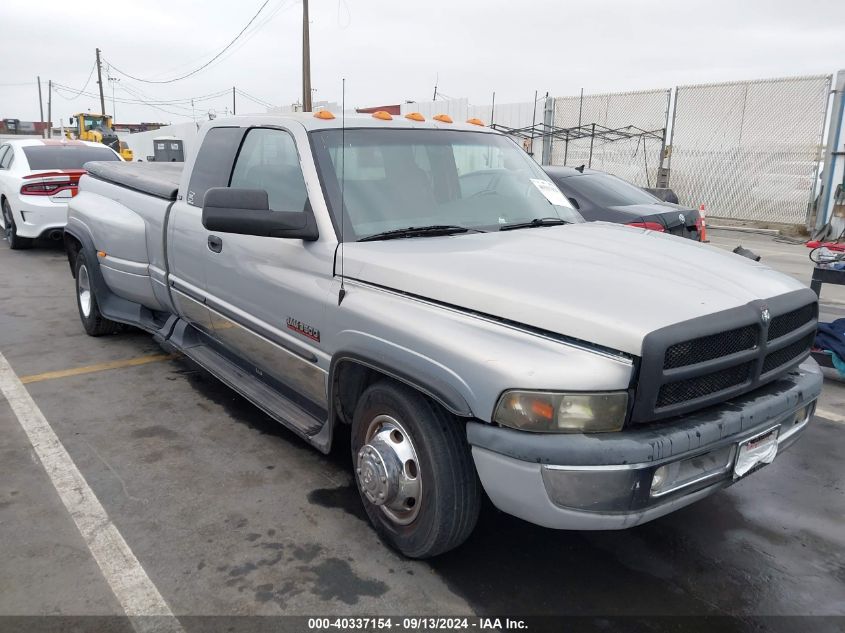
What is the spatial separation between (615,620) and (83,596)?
2.07 meters

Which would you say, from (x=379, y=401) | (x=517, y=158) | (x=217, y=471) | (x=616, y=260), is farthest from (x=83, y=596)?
(x=517, y=158)

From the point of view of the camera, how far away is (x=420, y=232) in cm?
324

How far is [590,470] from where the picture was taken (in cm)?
225

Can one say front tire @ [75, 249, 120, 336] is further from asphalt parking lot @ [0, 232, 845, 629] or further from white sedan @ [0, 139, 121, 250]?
white sedan @ [0, 139, 121, 250]

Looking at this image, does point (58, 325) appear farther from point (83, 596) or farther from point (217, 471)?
point (83, 596)

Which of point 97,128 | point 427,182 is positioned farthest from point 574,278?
point 97,128

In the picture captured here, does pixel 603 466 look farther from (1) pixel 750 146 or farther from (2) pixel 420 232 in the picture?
(1) pixel 750 146

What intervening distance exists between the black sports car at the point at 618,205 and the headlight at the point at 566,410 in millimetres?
4966

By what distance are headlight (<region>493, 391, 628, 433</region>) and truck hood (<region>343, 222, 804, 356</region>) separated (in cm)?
19

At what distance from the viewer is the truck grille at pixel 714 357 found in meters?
2.27

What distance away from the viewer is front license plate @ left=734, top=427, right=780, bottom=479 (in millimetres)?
2584

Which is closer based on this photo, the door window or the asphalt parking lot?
the asphalt parking lot

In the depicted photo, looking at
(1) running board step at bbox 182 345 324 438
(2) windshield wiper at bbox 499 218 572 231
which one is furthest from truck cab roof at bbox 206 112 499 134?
(1) running board step at bbox 182 345 324 438

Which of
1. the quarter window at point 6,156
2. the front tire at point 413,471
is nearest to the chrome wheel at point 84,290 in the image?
the front tire at point 413,471
